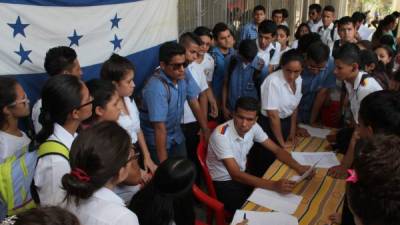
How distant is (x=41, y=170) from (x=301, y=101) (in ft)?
7.51

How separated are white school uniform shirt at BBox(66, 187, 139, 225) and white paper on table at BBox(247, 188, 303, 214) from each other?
904 mm

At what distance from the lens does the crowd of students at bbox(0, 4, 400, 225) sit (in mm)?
1177

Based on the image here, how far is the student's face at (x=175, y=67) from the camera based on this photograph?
2.44 metres

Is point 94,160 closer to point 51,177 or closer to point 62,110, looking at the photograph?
point 51,177

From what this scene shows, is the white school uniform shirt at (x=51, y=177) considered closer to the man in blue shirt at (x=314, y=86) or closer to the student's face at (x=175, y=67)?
the student's face at (x=175, y=67)

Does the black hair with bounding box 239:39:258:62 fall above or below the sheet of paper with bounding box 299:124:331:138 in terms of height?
above

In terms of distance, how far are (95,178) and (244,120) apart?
131 cm

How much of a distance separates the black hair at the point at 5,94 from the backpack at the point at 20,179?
0.32 metres

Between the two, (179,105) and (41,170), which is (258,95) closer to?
(179,105)

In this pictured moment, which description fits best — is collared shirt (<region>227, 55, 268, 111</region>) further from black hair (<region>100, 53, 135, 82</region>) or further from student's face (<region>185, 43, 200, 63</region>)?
black hair (<region>100, 53, 135, 82</region>)

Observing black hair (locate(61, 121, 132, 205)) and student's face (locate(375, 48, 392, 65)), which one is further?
student's face (locate(375, 48, 392, 65))

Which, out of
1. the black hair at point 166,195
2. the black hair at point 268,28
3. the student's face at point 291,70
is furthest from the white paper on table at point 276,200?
the black hair at point 268,28

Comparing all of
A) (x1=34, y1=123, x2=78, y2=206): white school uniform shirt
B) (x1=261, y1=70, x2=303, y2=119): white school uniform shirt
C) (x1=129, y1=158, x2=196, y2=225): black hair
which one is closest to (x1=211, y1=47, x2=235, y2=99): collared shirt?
(x1=261, y1=70, x2=303, y2=119): white school uniform shirt

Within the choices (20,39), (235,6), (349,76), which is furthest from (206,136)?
(235,6)
